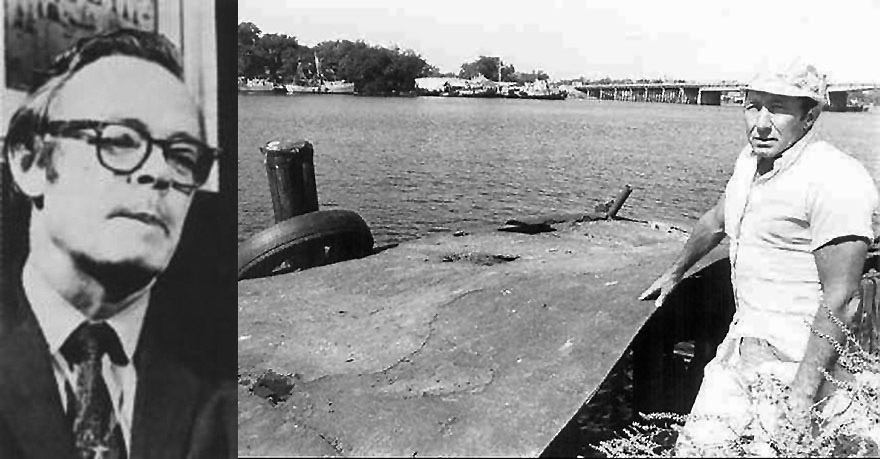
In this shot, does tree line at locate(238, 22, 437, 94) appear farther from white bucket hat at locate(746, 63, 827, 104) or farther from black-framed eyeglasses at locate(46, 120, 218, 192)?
white bucket hat at locate(746, 63, 827, 104)

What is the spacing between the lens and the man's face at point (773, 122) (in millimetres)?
1859

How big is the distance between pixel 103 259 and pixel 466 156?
0.73 metres

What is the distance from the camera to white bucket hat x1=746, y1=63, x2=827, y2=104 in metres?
1.86

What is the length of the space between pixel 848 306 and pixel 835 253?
0.10 m

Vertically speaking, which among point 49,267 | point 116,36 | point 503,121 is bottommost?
point 49,267

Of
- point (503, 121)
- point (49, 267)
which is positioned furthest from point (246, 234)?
point (503, 121)

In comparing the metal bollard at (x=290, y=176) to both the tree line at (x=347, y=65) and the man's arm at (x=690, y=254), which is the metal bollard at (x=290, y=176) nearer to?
the tree line at (x=347, y=65)

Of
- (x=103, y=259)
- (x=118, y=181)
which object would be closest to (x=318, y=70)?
(x=118, y=181)

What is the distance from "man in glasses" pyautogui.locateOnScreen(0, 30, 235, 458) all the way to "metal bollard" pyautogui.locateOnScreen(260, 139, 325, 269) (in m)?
0.16

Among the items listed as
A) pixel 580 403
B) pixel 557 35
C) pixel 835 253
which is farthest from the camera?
pixel 557 35

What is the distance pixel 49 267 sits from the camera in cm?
218

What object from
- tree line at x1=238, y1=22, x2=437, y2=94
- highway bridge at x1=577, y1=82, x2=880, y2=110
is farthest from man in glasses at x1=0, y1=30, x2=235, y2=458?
highway bridge at x1=577, y1=82, x2=880, y2=110

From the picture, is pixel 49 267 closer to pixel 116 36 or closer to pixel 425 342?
pixel 116 36

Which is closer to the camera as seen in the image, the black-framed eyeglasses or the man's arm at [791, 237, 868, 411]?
the man's arm at [791, 237, 868, 411]
